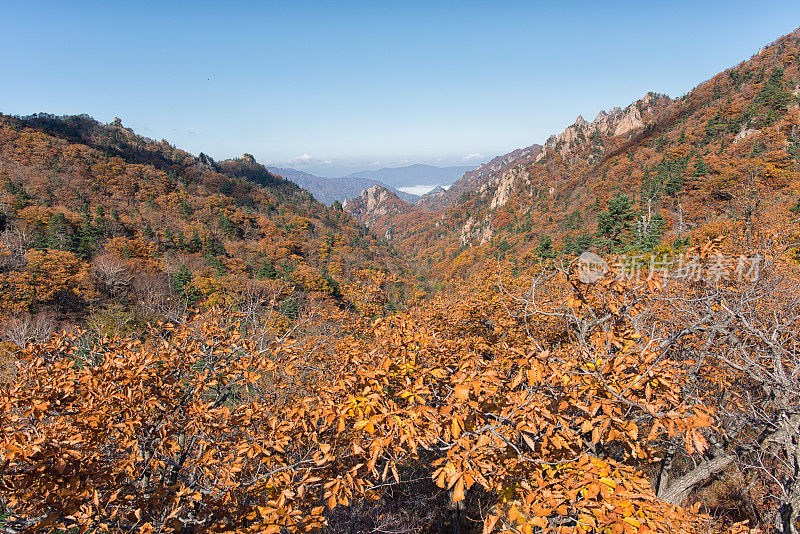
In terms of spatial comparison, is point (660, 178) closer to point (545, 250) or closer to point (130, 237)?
point (545, 250)

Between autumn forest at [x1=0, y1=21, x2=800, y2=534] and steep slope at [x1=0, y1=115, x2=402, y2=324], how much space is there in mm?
458

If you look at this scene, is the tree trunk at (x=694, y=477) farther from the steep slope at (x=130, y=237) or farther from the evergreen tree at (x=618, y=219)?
the evergreen tree at (x=618, y=219)

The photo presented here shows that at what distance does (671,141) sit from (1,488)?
334 ft

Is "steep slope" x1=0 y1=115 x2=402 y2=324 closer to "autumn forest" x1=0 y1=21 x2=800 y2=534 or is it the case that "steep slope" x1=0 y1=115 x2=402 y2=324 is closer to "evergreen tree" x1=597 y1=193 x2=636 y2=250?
"autumn forest" x1=0 y1=21 x2=800 y2=534

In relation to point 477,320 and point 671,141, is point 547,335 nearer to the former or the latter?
point 477,320

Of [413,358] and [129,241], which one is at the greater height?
[413,358]

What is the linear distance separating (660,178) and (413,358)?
238 feet

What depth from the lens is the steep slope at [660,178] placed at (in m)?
37.6

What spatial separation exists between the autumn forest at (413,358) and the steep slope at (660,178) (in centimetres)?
60

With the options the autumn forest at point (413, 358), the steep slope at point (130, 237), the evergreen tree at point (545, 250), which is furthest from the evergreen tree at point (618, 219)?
the steep slope at point (130, 237)

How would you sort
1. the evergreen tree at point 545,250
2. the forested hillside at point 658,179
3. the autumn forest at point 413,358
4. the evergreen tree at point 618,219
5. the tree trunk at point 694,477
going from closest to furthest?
the autumn forest at point 413,358, the tree trunk at point 694,477, the forested hillside at point 658,179, the evergreen tree at point 618,219, the evergreen tree at point 545,250

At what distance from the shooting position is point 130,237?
2015 inches

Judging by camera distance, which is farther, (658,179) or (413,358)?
(658,179)

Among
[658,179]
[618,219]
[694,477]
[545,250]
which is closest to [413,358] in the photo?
[694,477]
